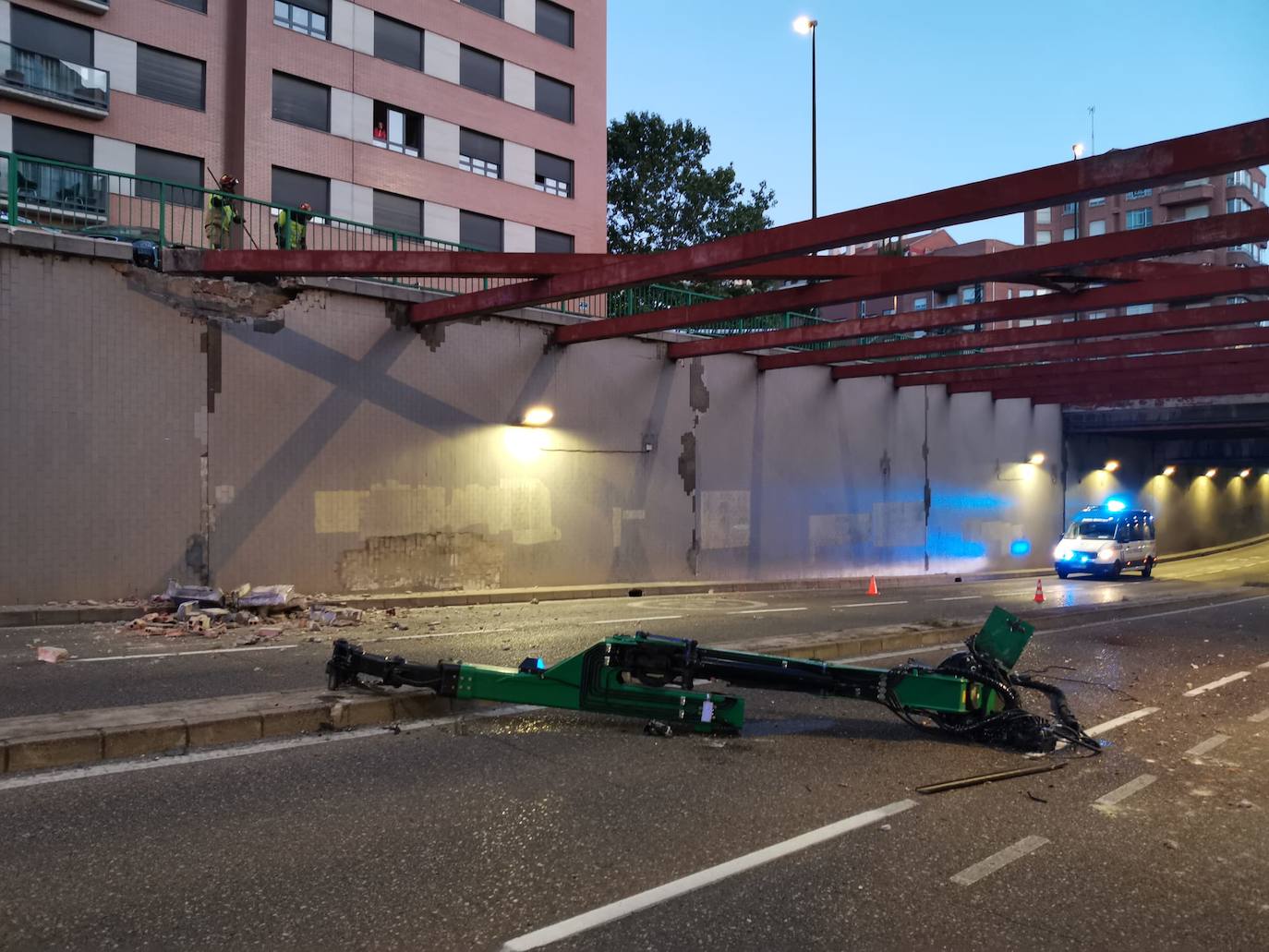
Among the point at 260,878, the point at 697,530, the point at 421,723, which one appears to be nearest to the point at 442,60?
the point at 697,530

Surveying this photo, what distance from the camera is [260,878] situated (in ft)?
12.7

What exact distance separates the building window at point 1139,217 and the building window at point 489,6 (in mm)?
61176

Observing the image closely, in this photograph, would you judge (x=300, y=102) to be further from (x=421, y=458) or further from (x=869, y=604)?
(x=869, y=604)

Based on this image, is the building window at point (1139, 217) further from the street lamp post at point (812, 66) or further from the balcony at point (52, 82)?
the balcony at point (52, 82)

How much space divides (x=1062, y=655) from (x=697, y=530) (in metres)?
11.8

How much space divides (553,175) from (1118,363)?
19948 millimetres

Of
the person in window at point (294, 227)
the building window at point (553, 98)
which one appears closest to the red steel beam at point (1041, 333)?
the person in window at point (294, 227)

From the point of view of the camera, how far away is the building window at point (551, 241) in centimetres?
3219

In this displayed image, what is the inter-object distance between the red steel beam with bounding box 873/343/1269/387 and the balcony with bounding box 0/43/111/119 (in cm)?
2131

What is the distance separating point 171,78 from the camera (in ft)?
83.3

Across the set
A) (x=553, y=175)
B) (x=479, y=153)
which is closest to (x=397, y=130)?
(x=479, y=153)

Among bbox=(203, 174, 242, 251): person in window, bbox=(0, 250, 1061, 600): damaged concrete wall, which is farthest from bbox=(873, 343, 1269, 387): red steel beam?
bbox=(203, 174, 242, 251): person in window

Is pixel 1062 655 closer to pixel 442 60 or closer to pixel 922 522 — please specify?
pixel 922 522

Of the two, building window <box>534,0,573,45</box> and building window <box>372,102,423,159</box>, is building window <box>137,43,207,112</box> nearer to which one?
building window <box>372,102,423,159</box>
